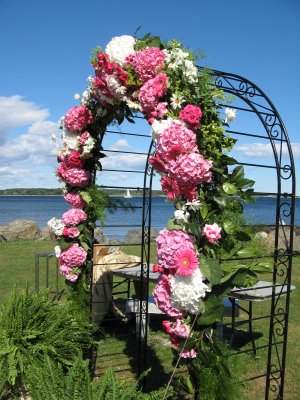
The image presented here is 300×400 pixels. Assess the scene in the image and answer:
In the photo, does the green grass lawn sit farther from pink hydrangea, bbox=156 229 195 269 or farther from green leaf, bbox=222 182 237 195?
green leaf, bbox=222 182 237 195

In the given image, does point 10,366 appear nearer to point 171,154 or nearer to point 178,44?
point 171,154

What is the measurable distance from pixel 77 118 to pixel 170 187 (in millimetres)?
1593

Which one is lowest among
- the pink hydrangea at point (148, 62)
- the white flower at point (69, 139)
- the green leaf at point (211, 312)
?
the green leaf at point (211, 312)

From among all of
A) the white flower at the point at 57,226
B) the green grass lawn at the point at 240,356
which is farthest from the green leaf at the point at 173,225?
the white flower at the point at 57,226

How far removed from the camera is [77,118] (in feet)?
13.9

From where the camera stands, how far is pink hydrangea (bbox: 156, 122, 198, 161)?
301cm

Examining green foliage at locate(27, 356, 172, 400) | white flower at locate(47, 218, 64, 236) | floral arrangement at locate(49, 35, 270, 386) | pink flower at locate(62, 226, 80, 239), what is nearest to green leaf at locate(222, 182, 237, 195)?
floral arrangement at locate(49, 35, 270, 386)

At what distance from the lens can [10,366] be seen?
352 cm

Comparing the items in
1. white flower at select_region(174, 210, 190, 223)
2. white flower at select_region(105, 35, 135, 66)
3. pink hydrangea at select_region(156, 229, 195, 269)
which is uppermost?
white flower at select_region(105, 35, 135, 66)

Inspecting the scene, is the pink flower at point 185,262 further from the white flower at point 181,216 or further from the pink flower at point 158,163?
the pink flower at point 158,163

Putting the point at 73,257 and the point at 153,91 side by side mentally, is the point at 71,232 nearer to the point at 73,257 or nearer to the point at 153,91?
the point at 73,257

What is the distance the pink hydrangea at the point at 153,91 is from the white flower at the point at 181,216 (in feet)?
2.86

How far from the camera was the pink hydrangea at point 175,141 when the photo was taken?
301 centimetres

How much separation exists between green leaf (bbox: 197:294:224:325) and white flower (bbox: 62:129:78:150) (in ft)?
7.08
